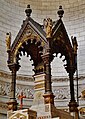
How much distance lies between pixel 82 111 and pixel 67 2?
519 centimetres

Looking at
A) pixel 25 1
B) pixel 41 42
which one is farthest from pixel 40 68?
pixel 25 1

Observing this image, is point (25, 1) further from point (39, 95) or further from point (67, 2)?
point (39, 95)

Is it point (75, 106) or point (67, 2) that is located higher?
point (67, 2)

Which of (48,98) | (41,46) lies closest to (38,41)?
(41,46)

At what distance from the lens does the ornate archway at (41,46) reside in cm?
902

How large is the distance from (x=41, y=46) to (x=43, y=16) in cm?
599

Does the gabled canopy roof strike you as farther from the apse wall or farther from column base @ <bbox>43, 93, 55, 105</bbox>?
the apse wall

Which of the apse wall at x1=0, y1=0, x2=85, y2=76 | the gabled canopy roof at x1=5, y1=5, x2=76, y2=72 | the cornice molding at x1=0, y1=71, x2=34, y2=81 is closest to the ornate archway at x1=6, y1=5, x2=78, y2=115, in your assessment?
the gabled canopy roof at x1=5, y1=5, x2=76, y2=72

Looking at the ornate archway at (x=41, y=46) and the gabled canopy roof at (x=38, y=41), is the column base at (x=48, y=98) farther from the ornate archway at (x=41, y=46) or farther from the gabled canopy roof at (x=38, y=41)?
the gabled canopy roof at (x=38, y=41)

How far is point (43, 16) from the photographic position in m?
15.0

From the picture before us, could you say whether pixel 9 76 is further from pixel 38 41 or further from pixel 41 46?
pixel 41 46

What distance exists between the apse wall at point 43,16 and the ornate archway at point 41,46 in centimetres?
351

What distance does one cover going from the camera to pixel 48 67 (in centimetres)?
882

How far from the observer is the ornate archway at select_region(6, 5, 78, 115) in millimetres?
9016
